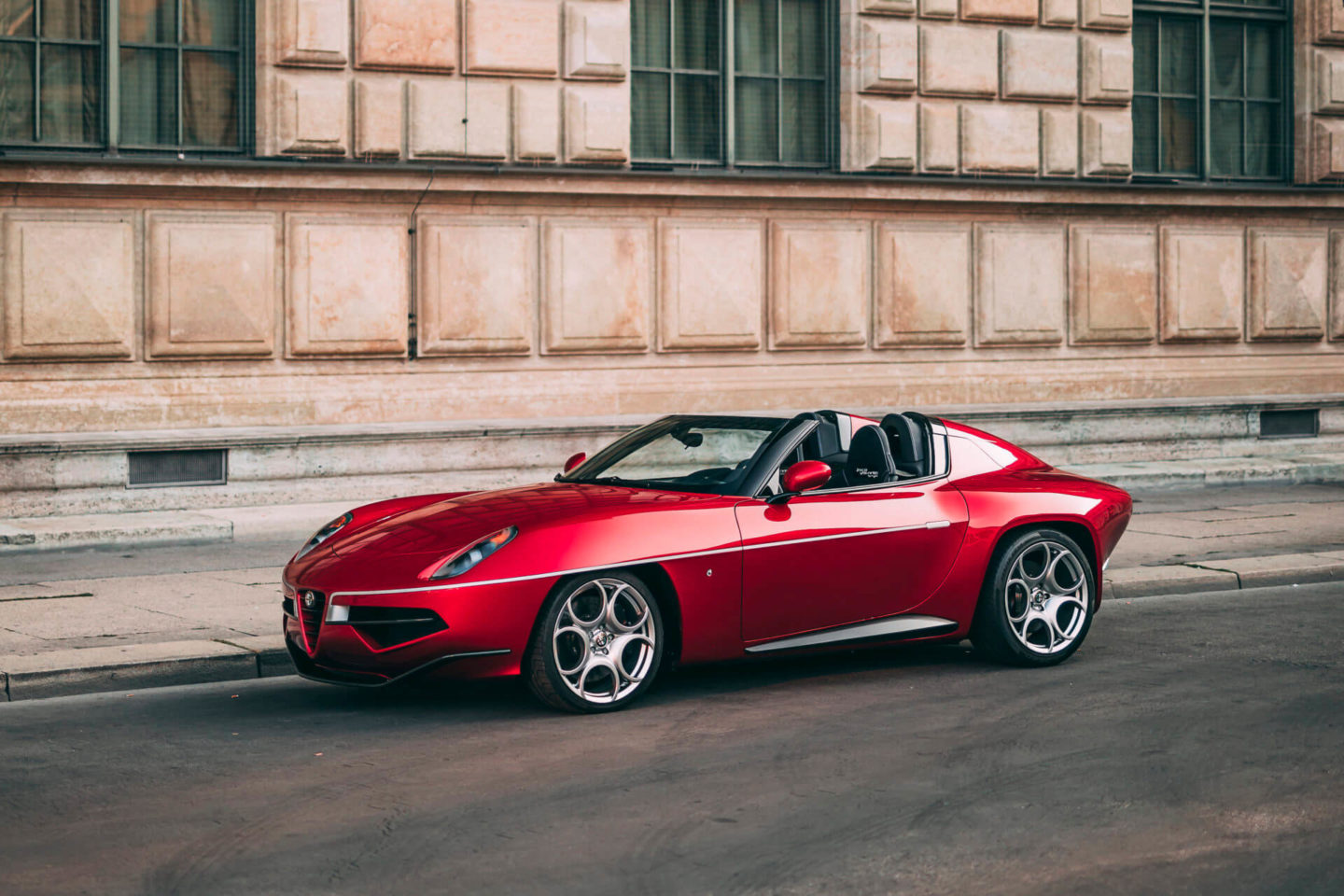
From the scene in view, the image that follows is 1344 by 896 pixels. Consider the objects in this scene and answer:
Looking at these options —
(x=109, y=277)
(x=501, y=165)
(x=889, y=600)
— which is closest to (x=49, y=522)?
(x=109, y=277)

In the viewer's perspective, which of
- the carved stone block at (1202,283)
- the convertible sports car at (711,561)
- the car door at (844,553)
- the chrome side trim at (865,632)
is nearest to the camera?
the convertible sports car at (711,561)

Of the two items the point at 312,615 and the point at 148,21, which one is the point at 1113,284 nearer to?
the point at 148,21

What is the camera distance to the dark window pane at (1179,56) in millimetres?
17797

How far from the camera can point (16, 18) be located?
13.5 m

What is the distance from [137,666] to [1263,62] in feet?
48.4

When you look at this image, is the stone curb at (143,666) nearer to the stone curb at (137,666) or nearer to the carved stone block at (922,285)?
the stone curb at (137,666)

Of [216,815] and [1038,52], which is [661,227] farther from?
[216,815]

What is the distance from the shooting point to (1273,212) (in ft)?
58.7

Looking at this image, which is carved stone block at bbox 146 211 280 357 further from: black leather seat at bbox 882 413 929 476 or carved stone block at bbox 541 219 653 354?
black leather seat at bbox 882 413 929 476

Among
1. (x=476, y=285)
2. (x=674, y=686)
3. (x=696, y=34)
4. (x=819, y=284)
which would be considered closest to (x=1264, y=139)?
(x=819, y=284)

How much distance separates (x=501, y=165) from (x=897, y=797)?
383 inches

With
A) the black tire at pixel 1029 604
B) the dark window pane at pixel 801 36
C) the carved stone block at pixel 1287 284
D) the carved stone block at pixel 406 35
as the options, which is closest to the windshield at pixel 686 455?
the black tire at pixel 1029 604

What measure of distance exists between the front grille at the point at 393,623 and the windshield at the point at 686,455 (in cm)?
145

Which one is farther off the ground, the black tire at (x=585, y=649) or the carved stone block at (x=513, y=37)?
the carved stone block at (x=513, y=37)
